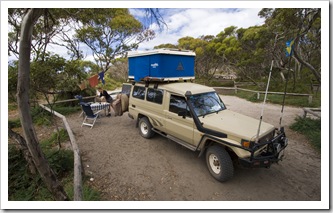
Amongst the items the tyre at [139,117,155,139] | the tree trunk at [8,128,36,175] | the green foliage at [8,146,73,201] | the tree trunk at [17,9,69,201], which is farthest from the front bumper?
the tree trunk at [8,128,36,175]

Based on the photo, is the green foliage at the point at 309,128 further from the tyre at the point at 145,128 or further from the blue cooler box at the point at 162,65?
the tyre at the point at 145,128

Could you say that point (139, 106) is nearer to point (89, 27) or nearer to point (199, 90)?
point (199, 90)

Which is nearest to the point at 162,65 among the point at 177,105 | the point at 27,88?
the point at 177,105

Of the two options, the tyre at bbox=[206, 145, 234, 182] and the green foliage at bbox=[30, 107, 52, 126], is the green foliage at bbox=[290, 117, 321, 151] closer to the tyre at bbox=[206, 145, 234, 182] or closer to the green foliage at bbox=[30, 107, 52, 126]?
the tyre at bbox=[206, 145, 234, 182]

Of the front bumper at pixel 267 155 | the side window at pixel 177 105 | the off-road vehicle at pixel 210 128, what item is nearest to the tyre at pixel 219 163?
the off-road vehicle at pixel 210 128

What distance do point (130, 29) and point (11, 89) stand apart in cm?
1063

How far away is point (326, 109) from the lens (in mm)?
3521

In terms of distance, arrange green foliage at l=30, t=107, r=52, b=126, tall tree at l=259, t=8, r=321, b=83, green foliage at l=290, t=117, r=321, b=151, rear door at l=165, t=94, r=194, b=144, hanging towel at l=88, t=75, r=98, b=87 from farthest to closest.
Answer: hanging towel at l=88, t=75, r=98, b=87 < green foliage at l=30, t=107, r=52, b=126 < green foliage at l=290, t=117, r=321, b=151 < tall tree at l=259, t=8, r=321, b=83 < rear door at l=165, t=94, r=194, b=144

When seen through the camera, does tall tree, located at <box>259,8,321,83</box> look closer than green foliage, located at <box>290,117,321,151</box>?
Yes

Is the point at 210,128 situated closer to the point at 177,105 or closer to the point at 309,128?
the point at 177,105

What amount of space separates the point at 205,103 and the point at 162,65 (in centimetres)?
167

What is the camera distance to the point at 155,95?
5199mm

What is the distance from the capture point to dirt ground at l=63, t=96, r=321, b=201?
330cm

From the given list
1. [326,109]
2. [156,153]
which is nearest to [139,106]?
[156,153]
